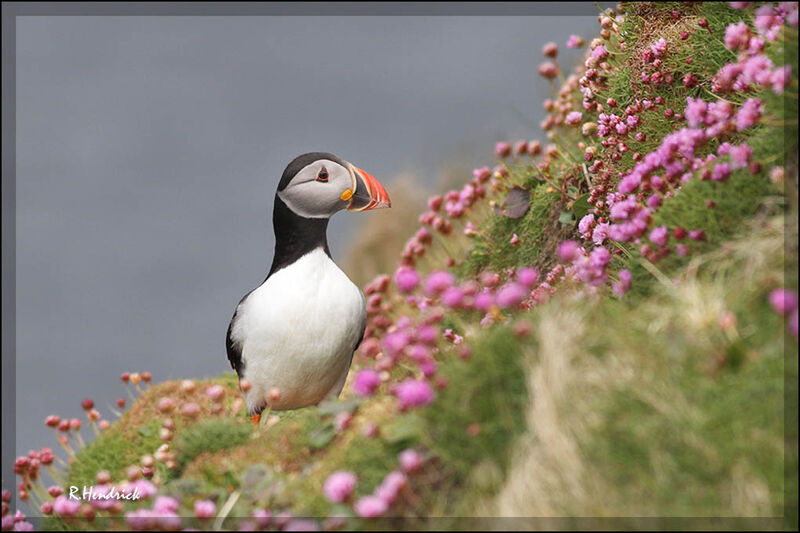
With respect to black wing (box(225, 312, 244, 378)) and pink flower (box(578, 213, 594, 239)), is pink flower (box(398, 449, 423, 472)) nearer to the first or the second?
black wing (box(225, 312, 244, 378))

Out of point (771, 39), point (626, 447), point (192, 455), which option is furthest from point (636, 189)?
point (192, 455)

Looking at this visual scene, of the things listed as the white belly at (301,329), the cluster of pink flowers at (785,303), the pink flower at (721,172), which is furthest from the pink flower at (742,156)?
the white belly at (301,329)

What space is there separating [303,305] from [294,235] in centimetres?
55

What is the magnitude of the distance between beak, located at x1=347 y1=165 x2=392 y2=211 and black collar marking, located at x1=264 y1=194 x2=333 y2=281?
0.81 feet

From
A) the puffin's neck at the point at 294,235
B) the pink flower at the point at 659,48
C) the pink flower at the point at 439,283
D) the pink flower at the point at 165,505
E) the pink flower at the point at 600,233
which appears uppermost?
the pink flower at the point at 659,48

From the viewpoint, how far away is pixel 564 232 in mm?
7656

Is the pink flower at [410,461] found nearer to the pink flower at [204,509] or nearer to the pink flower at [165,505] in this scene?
the pink flower at [204,509]

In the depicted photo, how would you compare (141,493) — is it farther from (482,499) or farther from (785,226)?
(785,226)

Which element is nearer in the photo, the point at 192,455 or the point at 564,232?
the point at 192,455

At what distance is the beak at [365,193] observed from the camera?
6.15m

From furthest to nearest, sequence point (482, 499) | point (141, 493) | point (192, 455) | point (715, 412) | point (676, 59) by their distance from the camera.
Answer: point (676, 59)
point (192, 455)
point (141, 493)
point (482, 499)
point (715, 412)

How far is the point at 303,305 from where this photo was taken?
586 centimetres

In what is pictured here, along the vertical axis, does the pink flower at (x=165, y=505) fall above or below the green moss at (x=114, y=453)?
above

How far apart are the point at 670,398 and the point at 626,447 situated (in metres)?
0.26
